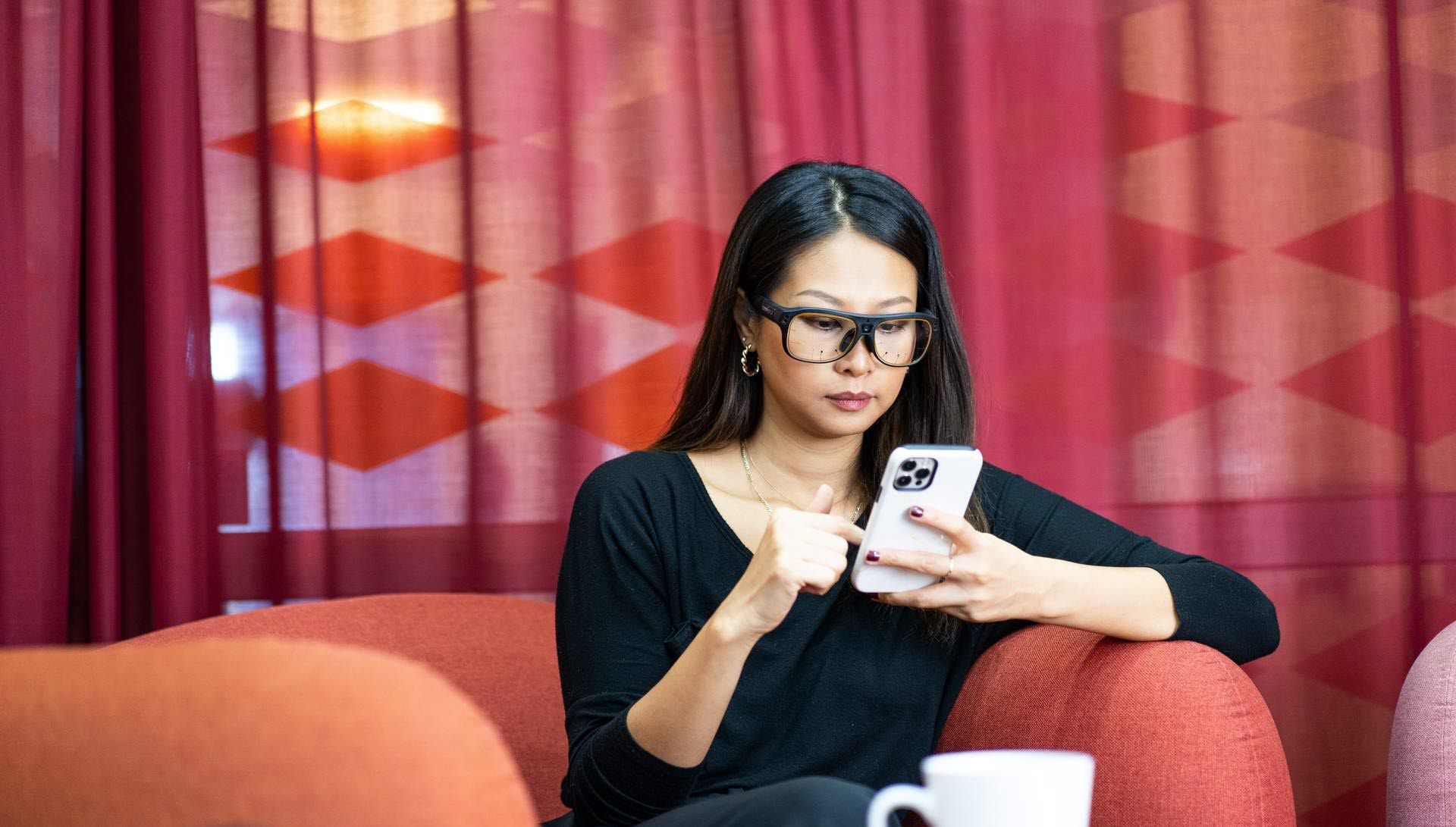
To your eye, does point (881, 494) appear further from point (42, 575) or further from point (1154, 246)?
point (42, 575)

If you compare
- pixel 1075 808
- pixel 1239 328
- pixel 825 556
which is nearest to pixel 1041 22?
pixel 1239 328

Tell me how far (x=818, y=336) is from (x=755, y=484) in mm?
233

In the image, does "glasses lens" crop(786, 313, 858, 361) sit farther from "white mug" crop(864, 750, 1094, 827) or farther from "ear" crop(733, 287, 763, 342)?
"white mug" crop(864, 750, 1094, 827)

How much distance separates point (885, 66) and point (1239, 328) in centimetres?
74

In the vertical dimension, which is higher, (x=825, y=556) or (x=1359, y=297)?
(x=1359, y=297)

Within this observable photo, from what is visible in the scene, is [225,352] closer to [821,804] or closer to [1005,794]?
[821,804]

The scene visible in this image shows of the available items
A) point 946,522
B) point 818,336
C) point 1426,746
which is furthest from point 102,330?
point 1426,746

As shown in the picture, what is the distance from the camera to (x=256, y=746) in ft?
2.54

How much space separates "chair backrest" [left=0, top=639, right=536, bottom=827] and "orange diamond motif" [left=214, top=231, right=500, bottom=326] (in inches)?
55.3

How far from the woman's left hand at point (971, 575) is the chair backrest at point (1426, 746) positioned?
18.4 inches

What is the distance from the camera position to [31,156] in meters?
2.06

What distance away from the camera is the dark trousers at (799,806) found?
0.98 metres

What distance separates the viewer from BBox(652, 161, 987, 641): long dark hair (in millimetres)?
1536

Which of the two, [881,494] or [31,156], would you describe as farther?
[31,156]
